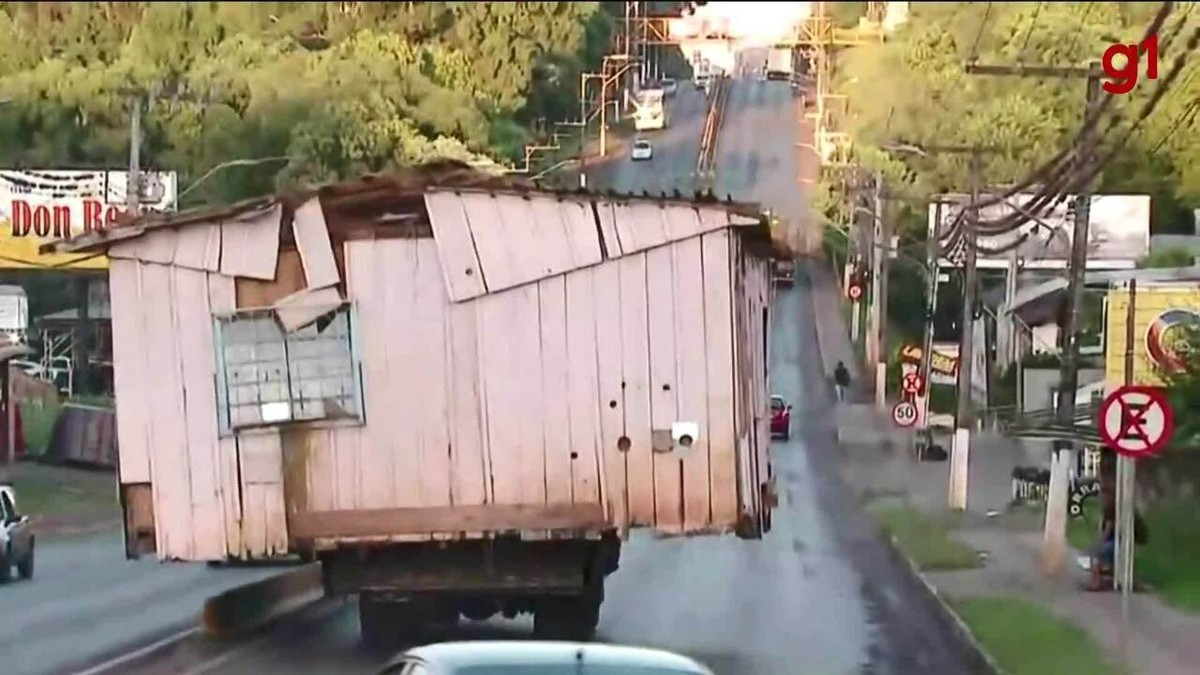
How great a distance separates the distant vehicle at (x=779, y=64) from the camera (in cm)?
3556

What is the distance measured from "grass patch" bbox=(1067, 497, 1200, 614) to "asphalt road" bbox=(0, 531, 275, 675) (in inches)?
459

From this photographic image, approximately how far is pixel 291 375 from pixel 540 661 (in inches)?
398

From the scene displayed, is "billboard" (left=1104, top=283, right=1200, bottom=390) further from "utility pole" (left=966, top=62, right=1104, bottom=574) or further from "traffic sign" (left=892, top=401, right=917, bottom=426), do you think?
"traffic sign" (left=892, top=401, right=917, bottom=426)

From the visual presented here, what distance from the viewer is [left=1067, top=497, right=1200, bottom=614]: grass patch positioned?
30.3 m

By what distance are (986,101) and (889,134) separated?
6.53 metres

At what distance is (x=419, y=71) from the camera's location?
34.9 metres

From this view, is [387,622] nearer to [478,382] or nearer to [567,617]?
[567,617]

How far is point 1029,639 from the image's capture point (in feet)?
77.1

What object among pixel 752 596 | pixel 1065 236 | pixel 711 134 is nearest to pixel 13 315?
pixel 711 134

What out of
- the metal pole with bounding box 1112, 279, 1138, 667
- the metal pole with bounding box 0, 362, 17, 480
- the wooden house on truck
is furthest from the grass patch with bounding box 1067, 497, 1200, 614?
the metal pole with bounding box 0, 362, 17, 480

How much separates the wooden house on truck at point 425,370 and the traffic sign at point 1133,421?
3024mm

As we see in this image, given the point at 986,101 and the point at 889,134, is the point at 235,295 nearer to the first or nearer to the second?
the point at 986,101

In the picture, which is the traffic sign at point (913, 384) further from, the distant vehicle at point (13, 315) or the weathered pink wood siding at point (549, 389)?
the weathered pink wood siding at point (549, 389)

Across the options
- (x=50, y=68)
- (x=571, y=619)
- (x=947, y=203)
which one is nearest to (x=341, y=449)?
(x=571, y=619)
